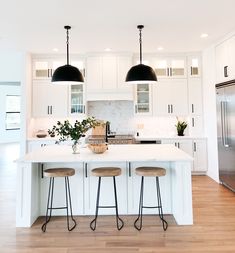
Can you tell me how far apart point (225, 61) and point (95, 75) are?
283 centimetres

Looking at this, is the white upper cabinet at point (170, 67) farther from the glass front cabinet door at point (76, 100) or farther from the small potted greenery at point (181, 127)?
the glass front cabinet door at point (76, 100)

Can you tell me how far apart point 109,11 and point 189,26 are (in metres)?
1.51

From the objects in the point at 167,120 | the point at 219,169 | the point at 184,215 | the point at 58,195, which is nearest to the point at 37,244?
the point at 58,195

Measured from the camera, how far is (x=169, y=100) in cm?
605

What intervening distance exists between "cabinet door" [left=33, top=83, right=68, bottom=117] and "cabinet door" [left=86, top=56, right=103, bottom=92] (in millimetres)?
665

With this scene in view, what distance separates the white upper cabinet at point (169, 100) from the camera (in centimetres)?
604

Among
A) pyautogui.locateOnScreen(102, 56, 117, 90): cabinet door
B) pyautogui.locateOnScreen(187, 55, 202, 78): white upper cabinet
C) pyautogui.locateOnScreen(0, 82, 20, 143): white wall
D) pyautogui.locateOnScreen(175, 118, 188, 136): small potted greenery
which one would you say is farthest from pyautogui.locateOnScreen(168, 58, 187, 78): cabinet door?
pyautogui.locateOnScreen(0, 82, 20, 143): white wall

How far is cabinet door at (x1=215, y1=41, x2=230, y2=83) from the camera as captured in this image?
479cm

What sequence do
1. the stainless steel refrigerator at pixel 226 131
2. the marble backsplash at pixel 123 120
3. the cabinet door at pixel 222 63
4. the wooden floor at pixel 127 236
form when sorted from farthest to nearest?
the marble backsplash at pixel 123 120 → the cabinet door at pixel 222 63 → the stainless steel refrigerator at pixel 226 131 → the wooden floor at pixel 127 236

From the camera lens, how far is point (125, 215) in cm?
353

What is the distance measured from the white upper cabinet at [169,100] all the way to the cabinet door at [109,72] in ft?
3.38

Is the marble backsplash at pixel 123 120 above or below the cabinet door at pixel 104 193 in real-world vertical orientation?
above

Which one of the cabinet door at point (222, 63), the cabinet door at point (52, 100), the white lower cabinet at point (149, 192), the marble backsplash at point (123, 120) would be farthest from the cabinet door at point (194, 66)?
the white lower cabinet at point (149, 192)

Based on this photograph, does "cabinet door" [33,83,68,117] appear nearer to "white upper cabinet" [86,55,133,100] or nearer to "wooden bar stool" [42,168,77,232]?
"white upper cabinet" [86,55,133,100]
